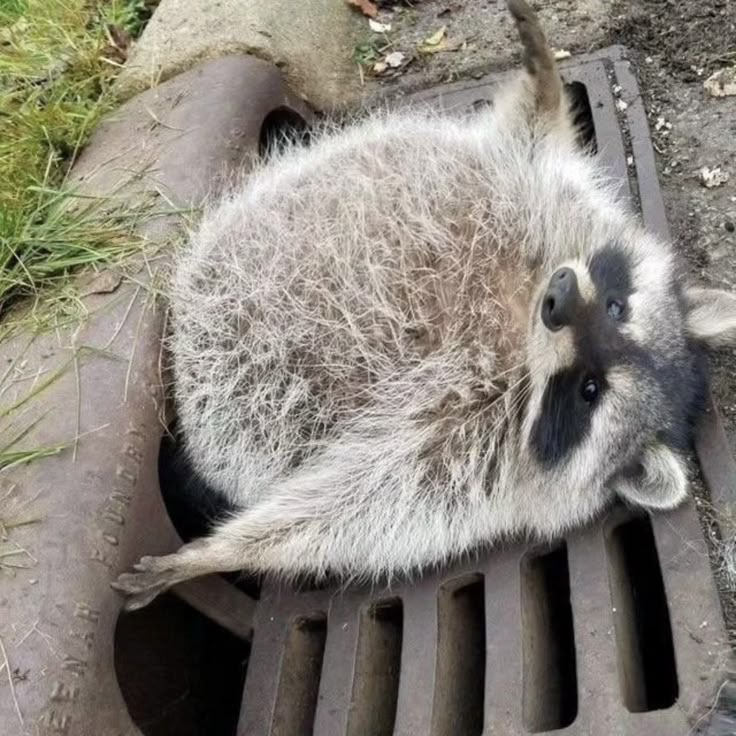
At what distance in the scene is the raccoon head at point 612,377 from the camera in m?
1.72

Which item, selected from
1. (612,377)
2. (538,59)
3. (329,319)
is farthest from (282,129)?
(612,377)

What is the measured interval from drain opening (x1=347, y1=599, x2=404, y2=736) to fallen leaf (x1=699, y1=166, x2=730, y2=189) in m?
1.16

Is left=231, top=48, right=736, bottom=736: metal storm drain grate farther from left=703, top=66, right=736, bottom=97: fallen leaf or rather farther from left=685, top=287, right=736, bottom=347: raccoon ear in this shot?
left=703, top=66, right=736, bottom=97: fallen leaf

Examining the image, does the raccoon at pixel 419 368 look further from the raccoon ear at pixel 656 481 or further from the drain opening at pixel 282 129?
the drain opening at pixel 282 129

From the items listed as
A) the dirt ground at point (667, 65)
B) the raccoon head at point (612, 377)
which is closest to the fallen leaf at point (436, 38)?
the dirt ground at point (667, 65)

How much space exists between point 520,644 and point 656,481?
1.20 ft

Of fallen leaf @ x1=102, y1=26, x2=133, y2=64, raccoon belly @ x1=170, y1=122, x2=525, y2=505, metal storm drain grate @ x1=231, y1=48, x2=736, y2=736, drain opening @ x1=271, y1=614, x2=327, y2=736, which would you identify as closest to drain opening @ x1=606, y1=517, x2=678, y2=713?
metal storm drain grate @ x1=231, y1=48, x2=736, y2=736

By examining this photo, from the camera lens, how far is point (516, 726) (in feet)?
4.93

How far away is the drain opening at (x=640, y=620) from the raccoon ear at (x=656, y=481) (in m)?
0.08

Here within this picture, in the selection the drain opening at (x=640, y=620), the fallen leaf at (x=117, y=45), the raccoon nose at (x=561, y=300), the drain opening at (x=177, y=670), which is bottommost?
the drain opening at (x=177, y=670)

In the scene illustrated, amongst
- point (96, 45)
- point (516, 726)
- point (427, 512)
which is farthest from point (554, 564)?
point (96, 45)

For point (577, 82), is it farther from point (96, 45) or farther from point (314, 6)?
point (96, 45)

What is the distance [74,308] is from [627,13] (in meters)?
1.60

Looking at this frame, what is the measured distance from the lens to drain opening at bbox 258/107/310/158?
2455mm
